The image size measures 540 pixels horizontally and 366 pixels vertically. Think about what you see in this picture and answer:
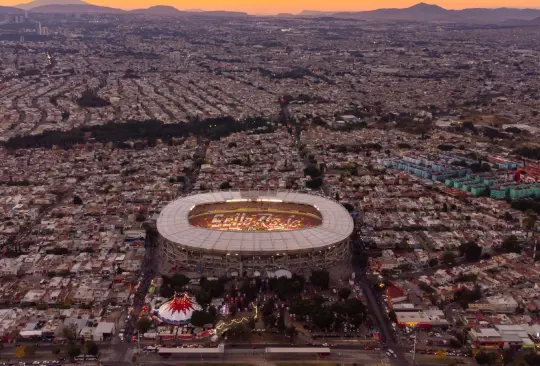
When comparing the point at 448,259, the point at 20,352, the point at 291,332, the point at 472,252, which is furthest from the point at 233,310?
the point at 472,252

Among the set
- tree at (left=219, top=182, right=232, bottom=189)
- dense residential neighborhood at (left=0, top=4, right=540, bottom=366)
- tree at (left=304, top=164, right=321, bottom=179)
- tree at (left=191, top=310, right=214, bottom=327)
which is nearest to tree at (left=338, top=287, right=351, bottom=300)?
dense residential neighborhood at (left=0, top=4, right=540, bottom=366)

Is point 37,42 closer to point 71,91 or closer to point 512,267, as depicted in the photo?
point 71,91

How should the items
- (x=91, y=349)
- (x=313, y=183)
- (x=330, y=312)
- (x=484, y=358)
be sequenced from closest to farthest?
(x=484, y=358)
(x=91, y=349)
(x=330, y=312)
(x=313, y=183)

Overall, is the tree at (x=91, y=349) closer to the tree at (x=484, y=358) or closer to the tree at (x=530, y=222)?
the tree at (x=484, y=358)

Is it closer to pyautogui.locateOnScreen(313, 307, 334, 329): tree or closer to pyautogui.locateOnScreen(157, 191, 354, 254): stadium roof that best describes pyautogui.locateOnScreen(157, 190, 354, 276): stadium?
pyautogui.locateOnScreen(157, 191, 354, 254): stadium roof

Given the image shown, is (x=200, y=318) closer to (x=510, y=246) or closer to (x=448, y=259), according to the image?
(x=448, y=259)

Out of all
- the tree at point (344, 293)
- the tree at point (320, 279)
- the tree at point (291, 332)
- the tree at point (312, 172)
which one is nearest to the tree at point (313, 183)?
the tree at point (312, 172)
